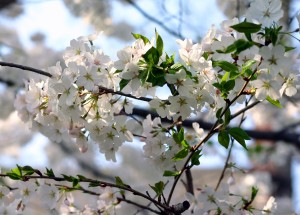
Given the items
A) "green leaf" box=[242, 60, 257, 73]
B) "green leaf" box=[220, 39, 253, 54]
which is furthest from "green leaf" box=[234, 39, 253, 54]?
"green leaf" box=[242, 60, 257, 73]

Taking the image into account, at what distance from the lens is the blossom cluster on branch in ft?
3.62

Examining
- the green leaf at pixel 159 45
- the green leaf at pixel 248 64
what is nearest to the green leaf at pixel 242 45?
the green leaf at pixel 248 64

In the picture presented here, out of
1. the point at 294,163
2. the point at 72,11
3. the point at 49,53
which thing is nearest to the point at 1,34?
the point at 49,53

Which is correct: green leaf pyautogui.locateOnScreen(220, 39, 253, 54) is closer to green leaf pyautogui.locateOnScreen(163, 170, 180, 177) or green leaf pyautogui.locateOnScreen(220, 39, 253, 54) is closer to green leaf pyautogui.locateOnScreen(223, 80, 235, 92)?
green leaf pyautogui.locateOnScreen(223, 80, 235, 92)

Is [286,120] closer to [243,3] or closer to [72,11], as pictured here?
[72,11]

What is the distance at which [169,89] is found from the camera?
123cm

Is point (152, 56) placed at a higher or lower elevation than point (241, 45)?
higher

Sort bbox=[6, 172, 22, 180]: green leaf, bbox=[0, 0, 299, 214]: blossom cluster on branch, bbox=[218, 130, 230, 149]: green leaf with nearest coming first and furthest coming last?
bbox=[0, 0, 299, 214]: blossom cluster on branch
bbox=[218, 130, 230, 149]: green leaf
bbox=[6, 172, 22, 180]: green leaf

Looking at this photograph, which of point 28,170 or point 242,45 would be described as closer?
Answer: point 242,45

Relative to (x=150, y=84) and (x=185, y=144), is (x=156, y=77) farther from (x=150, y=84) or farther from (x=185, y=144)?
(x=185, y=144)

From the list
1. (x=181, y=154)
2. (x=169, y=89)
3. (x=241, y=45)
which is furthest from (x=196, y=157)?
(x=241, y=45)

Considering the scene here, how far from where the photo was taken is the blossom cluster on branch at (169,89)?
1.10 metres

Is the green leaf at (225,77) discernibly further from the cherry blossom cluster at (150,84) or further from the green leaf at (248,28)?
the green leaf at (248,28)

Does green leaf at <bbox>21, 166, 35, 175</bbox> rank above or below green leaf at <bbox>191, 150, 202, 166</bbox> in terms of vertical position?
above
